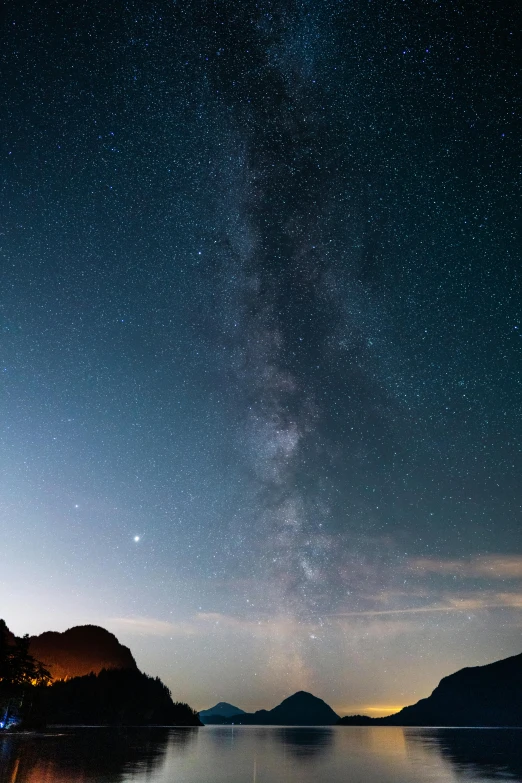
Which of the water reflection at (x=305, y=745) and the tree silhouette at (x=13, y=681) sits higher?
the tree silhouette at (x=13, y=681)

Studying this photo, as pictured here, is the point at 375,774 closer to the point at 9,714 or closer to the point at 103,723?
the point at 9,714

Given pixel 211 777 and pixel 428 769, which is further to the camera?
pixel 428 769

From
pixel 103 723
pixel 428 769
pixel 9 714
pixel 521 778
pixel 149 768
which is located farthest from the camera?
pixel 103 723

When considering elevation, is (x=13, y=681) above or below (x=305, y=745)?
above

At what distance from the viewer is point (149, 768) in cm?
3284

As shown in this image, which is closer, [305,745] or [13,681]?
[13,681]

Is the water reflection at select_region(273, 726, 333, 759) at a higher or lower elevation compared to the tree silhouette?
lower

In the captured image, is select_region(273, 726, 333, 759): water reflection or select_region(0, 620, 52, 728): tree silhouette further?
select_region(0, 620, 52, 728): tree silhouette

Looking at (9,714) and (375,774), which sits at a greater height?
(9,714)

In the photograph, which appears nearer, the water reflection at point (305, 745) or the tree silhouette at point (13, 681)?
the water reflection at point (305, 745)

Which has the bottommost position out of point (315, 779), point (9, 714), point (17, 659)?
point (315, 779)

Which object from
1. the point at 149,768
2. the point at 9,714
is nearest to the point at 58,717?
the point at 9,714

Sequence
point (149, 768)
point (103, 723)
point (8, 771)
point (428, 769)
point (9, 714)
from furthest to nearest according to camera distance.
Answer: point (103, 723)
point (9, 714)
point (428, 769)
point (149, 768)
point (8, 771)

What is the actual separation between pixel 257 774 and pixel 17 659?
42.5m
